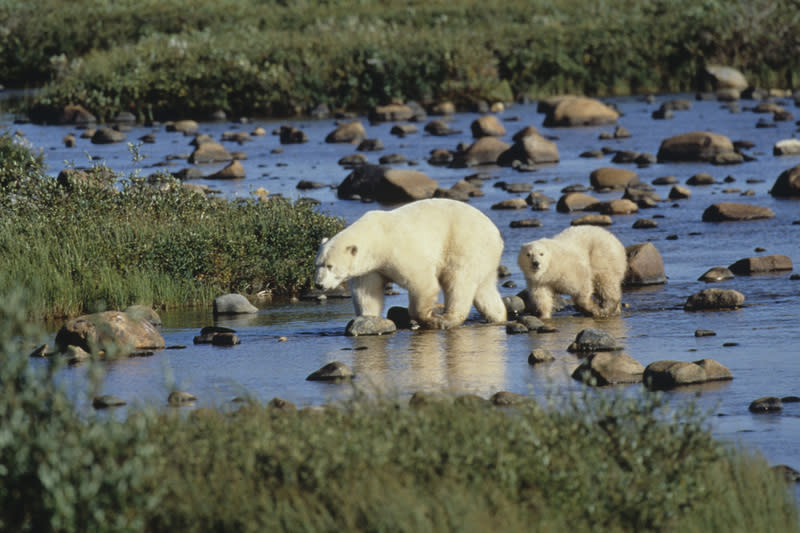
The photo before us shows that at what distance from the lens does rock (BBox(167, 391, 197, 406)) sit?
8.77 metres

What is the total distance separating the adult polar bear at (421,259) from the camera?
11547 mm

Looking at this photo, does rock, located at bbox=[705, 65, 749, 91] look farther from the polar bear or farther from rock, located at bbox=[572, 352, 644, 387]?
rock, located at bbox=[572, 352, 644, 387]

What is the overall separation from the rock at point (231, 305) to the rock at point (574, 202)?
825 cm

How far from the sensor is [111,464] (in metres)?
5.89

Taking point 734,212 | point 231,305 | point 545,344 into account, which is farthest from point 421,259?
point 734,212

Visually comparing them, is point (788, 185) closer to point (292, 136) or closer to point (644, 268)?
point (644, 268)

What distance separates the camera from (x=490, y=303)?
42.1 ft

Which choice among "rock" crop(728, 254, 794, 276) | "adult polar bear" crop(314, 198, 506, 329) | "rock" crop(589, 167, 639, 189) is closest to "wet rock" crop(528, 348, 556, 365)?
"adult polar bear" crop(314, 198, 506, 329)

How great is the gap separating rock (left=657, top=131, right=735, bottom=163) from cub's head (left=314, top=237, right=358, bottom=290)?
1712cm

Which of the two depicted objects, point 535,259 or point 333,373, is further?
point 535,259

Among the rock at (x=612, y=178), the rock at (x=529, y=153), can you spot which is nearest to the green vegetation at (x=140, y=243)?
the rock at (x=612, y=178)

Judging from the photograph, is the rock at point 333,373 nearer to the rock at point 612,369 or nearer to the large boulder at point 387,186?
the rock at point 612,369

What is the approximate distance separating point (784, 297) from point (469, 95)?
28.3m

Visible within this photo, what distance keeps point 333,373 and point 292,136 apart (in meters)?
23.9
